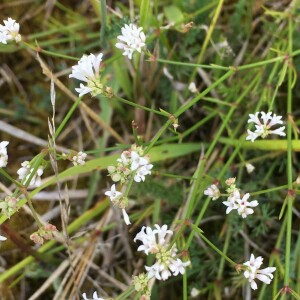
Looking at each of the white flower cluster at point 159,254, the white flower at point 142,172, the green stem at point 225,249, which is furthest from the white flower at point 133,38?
the green stem at point 225,249

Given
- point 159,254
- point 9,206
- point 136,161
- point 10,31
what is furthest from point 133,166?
point 10,31

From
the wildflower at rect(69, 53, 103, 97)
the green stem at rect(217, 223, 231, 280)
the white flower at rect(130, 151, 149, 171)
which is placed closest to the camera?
the white flower at rect(130, 151, 149, 171)

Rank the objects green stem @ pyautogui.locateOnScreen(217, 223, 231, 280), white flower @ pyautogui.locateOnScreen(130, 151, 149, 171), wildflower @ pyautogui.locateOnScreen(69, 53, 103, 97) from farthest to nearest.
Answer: green stem @ pyautogui.locateOnScreen(217, 223, 231, 280), wildflower @ pyautogui.locateOnScreen(69, 53, 103, 97), white flower @ pyautogui.locateOnScreen(130, 151, 149, 171)

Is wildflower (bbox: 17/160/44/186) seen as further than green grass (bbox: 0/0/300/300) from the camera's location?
No

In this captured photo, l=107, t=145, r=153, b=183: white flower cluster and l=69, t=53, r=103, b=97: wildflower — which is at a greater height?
l=69, t=53, r=103, b=97: wildflower

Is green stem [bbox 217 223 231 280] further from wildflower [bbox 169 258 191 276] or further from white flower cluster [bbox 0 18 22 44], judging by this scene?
white flower cluster [bbox 0 18 22 44]

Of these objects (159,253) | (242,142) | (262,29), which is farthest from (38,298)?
(262,29)

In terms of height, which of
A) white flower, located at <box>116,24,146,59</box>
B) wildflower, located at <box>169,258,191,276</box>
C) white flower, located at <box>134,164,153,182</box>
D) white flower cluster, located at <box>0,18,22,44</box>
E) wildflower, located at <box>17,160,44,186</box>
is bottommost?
wildflower, located at <box>169,258,191,276</box>

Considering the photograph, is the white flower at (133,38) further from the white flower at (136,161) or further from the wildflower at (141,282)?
the wildflower at (141,282)

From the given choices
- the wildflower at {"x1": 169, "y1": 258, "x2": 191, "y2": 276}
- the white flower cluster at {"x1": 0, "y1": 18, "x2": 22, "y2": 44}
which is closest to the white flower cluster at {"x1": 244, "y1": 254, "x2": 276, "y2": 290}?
the wildflower at {"x1": 169, "y1": 258, "x2": 191, "y2": 276}

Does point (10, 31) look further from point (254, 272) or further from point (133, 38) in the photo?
point (254, 272)
